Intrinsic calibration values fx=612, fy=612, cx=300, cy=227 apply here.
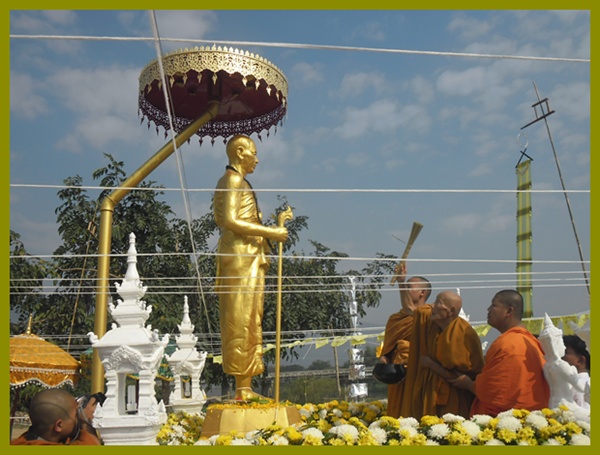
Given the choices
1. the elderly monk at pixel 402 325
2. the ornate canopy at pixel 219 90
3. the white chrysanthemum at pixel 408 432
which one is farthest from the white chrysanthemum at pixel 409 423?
the ornate canopy at pixel 219 90

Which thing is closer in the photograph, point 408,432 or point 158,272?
point 408,432

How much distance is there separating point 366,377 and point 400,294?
11088mm

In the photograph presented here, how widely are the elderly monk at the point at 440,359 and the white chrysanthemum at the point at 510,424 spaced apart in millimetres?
871

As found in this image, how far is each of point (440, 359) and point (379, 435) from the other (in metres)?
0.98

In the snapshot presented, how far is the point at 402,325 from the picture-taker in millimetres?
6609

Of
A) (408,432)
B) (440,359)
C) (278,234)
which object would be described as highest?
(278,234)

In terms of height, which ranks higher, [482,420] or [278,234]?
[278,234]

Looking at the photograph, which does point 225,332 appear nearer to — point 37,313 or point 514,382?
point 514,382

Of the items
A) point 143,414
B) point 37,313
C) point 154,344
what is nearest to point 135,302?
point 154,344

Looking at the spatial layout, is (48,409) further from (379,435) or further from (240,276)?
(240,276)

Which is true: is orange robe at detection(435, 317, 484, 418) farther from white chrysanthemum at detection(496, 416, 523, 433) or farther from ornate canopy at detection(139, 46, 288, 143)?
→ ornate canopy at detection(139, 46, 288, 143)

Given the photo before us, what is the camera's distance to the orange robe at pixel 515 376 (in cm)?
471

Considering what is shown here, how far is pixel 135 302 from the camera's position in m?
6.59

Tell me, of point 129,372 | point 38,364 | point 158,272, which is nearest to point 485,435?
point 129,372
